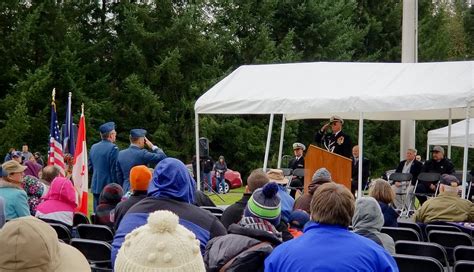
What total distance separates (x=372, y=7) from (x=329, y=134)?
29.5 m

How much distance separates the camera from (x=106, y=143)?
9.95 m

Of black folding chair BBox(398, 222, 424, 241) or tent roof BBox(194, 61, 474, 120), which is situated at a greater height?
tent roof BBox(194, 61, 474, 120)

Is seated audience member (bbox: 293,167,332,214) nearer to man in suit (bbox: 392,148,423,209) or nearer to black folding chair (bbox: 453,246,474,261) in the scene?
black folding chair (bbox: 453,246,474,261)

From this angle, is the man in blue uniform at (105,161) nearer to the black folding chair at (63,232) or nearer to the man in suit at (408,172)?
the black folding chair at (63,232)

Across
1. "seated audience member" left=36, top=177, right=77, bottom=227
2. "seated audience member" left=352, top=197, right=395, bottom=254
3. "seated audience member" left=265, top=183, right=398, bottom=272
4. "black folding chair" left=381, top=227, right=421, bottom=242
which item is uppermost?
"seated audience member" left=265, top=183, right=398, bottom=272

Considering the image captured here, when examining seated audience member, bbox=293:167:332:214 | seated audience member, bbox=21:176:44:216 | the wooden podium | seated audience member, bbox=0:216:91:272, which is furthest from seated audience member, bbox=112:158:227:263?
the wooden podium

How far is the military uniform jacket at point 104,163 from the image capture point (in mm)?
9938

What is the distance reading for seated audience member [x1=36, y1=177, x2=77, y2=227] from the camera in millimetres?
7168

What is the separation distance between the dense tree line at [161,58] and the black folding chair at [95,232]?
72.8 ft

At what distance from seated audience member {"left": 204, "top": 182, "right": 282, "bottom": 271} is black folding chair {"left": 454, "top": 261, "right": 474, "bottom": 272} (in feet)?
5.42

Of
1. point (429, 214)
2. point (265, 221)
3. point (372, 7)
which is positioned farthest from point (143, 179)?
point (372, 7)

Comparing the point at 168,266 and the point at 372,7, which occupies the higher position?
the point at 372,7

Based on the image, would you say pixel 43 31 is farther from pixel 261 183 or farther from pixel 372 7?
pixel 261 183

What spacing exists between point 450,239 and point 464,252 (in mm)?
946
